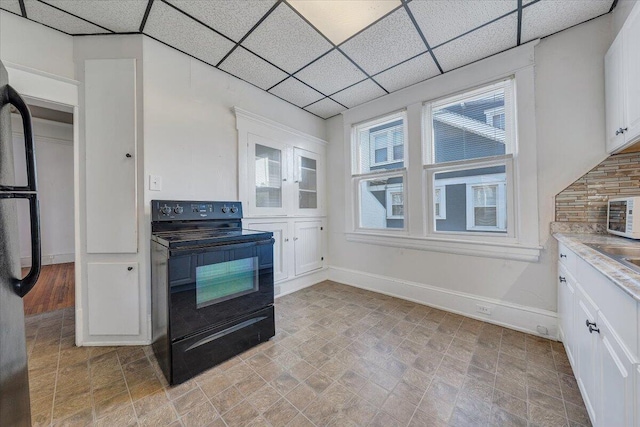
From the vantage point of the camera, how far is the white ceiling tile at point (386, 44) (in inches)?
75.0

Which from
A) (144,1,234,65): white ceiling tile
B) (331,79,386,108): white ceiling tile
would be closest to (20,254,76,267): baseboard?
(144,1,234,65): white ceiling tile

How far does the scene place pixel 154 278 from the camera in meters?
1.93

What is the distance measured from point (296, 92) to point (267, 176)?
110cm

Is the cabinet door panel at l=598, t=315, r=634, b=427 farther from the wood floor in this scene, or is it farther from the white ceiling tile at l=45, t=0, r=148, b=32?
the wood floor

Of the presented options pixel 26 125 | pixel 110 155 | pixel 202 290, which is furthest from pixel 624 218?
pixel 110 155

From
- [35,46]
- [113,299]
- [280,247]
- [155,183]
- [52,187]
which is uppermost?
[35,46]

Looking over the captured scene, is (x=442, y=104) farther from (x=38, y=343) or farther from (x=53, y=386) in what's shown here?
(x=38, y=343)

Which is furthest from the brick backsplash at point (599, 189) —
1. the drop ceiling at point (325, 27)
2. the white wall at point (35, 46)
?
the white wall at point (35, 46)

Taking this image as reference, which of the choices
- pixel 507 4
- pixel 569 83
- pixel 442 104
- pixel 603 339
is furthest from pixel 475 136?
pixel 603 339

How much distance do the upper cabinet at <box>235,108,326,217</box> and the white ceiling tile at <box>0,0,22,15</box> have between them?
1.56 meters

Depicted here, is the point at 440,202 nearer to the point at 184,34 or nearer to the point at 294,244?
the point at 294,244

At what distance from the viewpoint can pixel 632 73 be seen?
143cm

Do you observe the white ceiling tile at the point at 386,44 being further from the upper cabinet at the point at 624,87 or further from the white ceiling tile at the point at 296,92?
the upper cabinet at the point at 624,87

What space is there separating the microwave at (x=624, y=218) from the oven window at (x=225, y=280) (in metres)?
2.50
